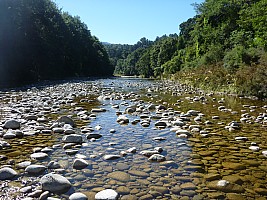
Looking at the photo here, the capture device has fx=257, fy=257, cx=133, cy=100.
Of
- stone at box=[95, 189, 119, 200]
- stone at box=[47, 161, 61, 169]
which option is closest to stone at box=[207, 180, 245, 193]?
stone at box=[95, 189, 119, 200]

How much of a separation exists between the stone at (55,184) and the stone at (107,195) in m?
0.59

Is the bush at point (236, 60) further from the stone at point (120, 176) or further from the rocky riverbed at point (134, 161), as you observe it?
the stone at point (120, 176)

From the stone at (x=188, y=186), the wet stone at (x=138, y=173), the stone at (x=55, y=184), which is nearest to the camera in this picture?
the stone at (x=55, y=184)

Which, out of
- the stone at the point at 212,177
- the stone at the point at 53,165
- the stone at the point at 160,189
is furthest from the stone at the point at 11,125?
the stone at the point at 212,177

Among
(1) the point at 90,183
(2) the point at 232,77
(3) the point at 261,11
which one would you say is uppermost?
(3) the point at 261,11

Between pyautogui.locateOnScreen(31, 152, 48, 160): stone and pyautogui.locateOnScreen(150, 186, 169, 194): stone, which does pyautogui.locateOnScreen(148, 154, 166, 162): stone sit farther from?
pyautogui.locateOnScreen(31, 152, 48, 160): stone

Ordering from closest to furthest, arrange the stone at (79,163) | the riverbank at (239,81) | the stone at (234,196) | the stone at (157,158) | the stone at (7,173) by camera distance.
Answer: the stone at (234,196) < the stone at (7,173) < the stone at (79,163) < the stone at (157,158) < the riverbank at (239,81)

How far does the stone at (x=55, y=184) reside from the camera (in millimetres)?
3852

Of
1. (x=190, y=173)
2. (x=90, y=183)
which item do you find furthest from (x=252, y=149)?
(x=90, y=183)

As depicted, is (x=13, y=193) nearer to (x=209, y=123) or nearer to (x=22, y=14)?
(x=209, y=123)

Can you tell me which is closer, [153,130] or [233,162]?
[233,162]

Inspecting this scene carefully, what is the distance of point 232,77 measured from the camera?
18.6 m

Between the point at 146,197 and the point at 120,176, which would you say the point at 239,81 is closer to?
the point at 120,176

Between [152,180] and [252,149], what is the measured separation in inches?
110
